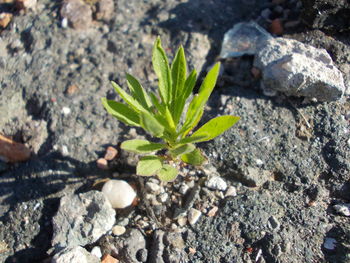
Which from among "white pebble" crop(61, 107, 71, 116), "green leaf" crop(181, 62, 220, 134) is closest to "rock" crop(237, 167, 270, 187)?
"green leaf" crop(181, 62, 220, 134)

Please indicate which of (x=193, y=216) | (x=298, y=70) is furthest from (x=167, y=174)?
(x=298, y=70)

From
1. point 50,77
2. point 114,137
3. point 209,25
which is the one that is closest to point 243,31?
point 209,25

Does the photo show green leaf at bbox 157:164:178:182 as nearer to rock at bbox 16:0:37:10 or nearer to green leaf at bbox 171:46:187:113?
green leaf at bbox 171:46:187:113

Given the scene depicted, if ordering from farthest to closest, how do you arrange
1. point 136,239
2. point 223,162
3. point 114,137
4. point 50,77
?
point 50,77 < point 114,137 < point 223,162 < point 136,239

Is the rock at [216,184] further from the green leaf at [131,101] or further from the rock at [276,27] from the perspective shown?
the rock at [276,27]

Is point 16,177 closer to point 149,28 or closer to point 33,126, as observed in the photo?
point 33,126

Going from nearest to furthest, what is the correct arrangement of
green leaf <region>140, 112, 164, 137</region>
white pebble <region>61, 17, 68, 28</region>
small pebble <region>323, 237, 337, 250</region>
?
green leaf <region>140, 112, 164, 137</region> → small pebble <region>323, 237, 337, 250</region> → white pebble <region>61, 17, 68, 28</region>
